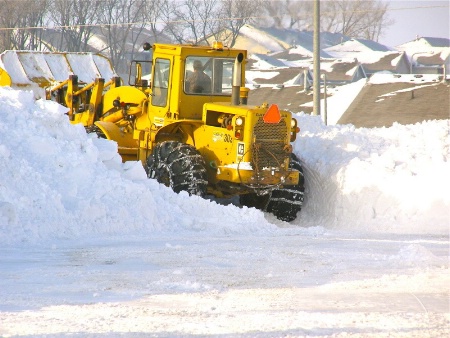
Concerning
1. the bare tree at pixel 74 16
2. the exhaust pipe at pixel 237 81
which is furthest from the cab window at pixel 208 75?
the bare tree at pixel 74 16

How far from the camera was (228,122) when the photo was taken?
555 inches

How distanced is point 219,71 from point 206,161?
5.33ft

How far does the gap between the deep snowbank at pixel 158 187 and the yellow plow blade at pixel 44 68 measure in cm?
686

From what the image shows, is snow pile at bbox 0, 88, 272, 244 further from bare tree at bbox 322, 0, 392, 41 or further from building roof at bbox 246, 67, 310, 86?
bare tree at bbox 322, 0, 392, 41

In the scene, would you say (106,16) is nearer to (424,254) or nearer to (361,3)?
(361,3)

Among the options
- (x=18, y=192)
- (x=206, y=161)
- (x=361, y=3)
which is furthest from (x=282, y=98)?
(x=361, y=3)

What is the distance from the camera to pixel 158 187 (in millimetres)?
12867

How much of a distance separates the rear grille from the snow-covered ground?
108cm

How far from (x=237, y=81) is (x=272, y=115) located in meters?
1.08

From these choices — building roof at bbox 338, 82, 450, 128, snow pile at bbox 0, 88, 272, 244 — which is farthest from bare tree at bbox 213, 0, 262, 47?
snow pile at bbox 0, 88, 272, 244

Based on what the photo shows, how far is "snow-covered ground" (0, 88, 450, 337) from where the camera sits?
292 inches

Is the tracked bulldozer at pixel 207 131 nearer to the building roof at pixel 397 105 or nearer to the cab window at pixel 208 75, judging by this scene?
the cab window at pixel 208 75

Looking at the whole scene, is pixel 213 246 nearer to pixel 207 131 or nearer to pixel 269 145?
pixel 269 145

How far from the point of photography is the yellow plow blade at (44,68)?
20.6m
